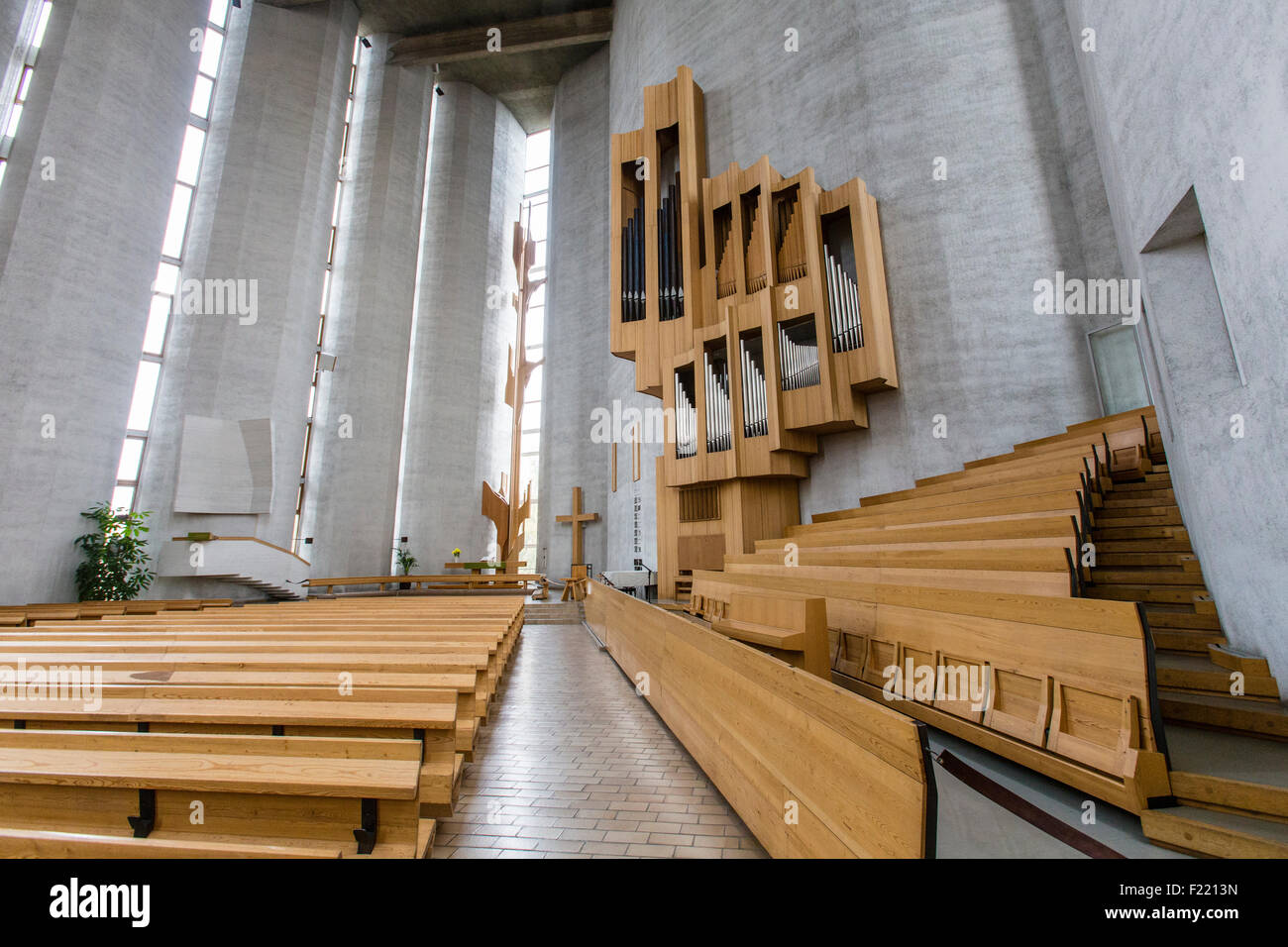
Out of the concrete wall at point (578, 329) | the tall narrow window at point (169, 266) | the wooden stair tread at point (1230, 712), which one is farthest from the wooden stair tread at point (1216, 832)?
the tall narrow window at point (169, 266)

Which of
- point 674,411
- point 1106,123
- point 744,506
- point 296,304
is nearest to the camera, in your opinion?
point 1106,123

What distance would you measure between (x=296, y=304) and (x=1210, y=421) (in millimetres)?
13222

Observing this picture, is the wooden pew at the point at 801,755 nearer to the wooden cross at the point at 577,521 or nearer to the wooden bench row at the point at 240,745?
the wooden bench row at the point at 240,745

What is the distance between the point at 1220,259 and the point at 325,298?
1586cm

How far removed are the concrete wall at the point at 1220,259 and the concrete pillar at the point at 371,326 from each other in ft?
44.9

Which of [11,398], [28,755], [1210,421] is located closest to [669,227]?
[1210,421]

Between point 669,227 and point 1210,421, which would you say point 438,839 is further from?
point 669,227

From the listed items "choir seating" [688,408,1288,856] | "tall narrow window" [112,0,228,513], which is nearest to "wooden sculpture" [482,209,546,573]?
"tall narrow window" [112,0,228,513]

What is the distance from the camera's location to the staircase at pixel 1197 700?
1375 mm

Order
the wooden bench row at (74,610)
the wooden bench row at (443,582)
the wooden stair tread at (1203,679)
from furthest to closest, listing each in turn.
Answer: the wooden bench row at (443,582)
the wooden bench row at (74,610)
the wooden stair tread at (1203,679)

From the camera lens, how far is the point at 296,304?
11.0m

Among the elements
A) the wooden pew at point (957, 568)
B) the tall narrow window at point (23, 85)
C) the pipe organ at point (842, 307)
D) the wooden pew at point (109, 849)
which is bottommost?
the wooden pew at point (109, 849)

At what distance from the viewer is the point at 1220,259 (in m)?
2.02

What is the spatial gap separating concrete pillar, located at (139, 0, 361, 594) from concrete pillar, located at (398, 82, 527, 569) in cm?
347
